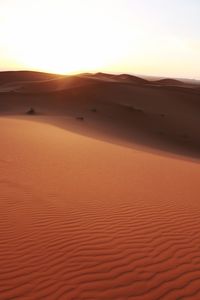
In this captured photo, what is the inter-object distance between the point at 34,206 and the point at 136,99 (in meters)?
25.0

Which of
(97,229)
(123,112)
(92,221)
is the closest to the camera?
(97,229)

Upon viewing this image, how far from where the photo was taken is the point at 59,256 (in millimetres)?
4750

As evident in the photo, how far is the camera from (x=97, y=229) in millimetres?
5672

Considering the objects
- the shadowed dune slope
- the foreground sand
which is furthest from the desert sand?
the shadowed dune slope

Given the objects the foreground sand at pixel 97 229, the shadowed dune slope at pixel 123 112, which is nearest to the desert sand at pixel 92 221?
the foreground sand at pixel 97 229

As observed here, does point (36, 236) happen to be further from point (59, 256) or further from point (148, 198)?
point (148, 198)

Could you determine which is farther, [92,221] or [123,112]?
[123,112]

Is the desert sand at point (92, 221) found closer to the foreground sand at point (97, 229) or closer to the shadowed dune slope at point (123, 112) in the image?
the foreground sand at point (97, 229)

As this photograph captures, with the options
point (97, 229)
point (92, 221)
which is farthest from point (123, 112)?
point (97, 229)

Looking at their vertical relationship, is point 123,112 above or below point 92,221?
above

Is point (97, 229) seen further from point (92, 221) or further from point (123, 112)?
point (123, 112)

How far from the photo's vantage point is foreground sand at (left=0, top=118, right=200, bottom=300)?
4.20 m

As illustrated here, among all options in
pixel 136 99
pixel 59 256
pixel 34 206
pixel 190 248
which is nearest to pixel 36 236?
pixel 59 256

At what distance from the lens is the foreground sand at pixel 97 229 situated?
165 inches
